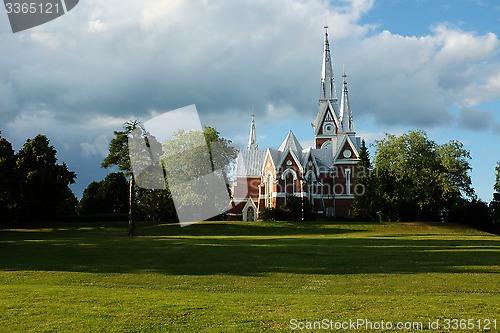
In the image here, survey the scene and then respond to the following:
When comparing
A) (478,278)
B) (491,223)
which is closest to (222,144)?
(491,223)

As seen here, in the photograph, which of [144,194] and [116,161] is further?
[144,194]

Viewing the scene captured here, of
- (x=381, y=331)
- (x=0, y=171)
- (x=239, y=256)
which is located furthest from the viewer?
(x=0, y=171)

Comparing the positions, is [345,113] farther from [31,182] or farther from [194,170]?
[31,182]

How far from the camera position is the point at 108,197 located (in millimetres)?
84812

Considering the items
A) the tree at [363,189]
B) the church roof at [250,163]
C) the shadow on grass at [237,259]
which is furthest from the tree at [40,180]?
the tree at [363,189]

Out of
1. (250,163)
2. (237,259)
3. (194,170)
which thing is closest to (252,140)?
(250,163)

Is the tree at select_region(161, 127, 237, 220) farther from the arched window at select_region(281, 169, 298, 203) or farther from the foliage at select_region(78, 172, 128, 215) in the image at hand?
the foliage at select_region(78, 172, 128, 215)

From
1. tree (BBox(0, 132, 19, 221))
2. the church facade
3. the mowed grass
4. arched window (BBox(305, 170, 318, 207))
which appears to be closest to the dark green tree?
the church facade

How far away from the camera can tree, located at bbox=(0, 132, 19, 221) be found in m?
57.9

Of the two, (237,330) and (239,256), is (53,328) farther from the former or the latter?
(239,256)

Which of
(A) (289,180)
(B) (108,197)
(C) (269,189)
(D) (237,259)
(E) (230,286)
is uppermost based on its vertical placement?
(A) (289,180)

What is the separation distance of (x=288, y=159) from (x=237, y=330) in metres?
69.6

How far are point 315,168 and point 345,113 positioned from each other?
13.3 meters

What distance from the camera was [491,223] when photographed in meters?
72.1
